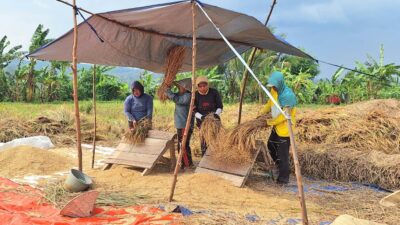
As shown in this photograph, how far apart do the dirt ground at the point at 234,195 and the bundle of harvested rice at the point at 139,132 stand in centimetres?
41

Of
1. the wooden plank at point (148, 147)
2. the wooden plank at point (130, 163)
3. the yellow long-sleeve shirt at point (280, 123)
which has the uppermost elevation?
the yellow long-sleeve shirt at point (280, 123)

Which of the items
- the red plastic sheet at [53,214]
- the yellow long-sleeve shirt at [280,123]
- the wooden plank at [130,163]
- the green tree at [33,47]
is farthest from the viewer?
the green tree at [33,47]

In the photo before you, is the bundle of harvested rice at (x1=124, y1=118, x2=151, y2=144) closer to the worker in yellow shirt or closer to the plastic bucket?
the plastic bucket

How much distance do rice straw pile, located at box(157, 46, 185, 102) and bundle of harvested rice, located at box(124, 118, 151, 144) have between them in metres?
0.41

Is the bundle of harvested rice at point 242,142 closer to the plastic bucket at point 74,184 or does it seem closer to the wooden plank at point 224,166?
the wooden plank at point 224,166

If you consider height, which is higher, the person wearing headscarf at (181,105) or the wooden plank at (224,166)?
the person wearing headscarf at (181,105)

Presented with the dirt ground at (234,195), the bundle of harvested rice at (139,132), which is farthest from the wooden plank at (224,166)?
the bundle of harvested rice at (139,132)

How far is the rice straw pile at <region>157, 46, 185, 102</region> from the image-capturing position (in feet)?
19.0

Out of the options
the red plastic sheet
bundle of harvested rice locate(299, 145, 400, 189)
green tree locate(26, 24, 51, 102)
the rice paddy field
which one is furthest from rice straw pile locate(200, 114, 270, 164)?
green tree locate(26, 24, 51, 102)

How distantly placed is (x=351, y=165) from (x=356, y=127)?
105cm

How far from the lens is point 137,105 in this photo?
19.6 ft

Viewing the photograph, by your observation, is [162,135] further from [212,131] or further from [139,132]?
[212,131]

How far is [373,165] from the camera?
543 centimetres

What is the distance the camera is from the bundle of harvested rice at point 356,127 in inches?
243
